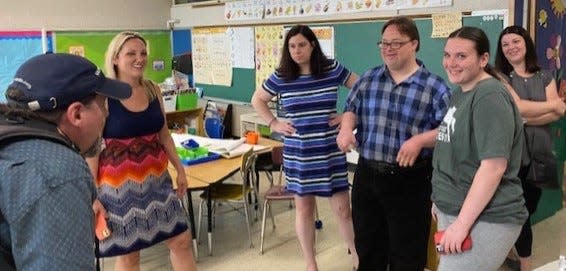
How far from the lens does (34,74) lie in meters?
1.02

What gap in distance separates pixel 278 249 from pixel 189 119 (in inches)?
97.6

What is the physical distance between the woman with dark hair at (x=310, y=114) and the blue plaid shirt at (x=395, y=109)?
33 centimetres

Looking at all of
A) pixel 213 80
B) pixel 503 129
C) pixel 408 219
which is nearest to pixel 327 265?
pixel 408 219

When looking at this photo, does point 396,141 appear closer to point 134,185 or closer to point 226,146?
point 134,185

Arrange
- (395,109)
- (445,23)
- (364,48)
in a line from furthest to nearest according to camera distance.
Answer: (364,48)
(445,23)
(395,109)

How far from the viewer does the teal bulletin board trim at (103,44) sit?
6484mm

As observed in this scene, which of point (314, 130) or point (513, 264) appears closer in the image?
point (314, 130)

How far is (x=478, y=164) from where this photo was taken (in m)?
1.65

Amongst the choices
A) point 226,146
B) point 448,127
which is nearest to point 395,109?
point 448,127

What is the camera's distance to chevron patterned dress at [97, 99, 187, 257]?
2264mm

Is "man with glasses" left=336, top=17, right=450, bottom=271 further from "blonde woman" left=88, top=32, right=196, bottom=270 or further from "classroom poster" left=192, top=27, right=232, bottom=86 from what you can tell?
"classroom poster" left=192, top=27, right=232, bottom=86

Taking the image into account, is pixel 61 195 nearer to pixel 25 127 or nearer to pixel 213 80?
pixel 25 127

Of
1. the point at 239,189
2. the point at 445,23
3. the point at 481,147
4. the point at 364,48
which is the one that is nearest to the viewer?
the point at 481,147

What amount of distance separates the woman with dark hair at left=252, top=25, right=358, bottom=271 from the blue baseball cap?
1.63m
